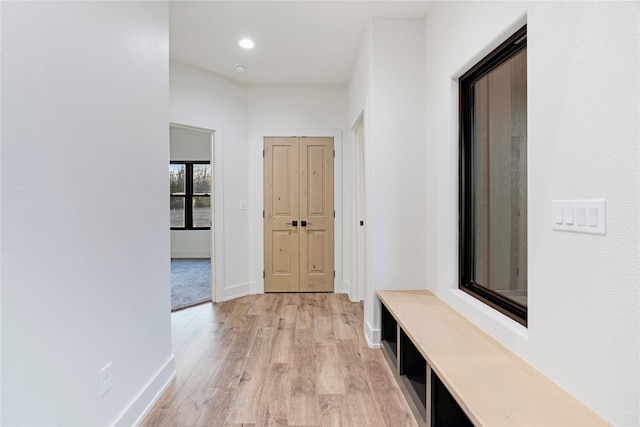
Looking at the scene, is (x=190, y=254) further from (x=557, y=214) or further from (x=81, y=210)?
(x=557, y=214)

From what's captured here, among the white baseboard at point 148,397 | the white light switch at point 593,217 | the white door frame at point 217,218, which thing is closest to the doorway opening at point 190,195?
the white door frame at point 217,218

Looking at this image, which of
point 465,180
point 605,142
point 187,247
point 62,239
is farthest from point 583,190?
point 187,247

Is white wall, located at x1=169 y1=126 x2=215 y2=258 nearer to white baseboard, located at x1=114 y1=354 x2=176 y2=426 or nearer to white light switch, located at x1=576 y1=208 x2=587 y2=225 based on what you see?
white baseboard, located at x1=114 y1=354 x2=176 y2=426

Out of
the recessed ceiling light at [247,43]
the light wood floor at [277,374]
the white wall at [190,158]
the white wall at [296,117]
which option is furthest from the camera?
the white wall at [190,158]

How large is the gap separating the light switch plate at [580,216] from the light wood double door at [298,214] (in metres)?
3.11

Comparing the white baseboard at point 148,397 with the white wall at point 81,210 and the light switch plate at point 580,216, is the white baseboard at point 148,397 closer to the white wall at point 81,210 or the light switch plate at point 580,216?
the white wall at point 81,210

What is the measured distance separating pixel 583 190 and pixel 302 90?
3628 mm

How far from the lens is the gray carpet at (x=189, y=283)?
397 centimetres

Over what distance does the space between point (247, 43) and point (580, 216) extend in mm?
3025

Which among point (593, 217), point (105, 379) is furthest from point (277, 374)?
point (593, 217)

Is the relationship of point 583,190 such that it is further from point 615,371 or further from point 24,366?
point 24,366

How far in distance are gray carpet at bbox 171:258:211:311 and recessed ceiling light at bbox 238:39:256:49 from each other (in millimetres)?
2856

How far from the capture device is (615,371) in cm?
101

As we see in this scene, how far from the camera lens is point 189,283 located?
15.8 ft
